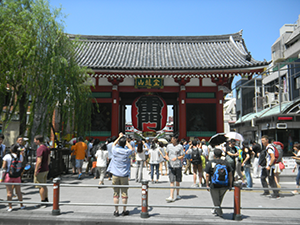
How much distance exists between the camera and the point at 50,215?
5492mm

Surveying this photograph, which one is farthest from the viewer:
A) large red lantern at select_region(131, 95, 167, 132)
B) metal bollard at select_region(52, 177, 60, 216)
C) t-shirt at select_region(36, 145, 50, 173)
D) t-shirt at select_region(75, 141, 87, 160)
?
large red lantern at select_region(131, 95, 167, 132)

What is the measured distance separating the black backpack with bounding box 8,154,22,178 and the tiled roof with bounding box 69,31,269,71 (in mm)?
10095

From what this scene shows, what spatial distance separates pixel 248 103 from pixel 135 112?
81.1 feet

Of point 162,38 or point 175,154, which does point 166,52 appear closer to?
point 162,38

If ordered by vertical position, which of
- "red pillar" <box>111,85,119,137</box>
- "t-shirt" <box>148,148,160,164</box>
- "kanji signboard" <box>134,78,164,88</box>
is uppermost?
"kanji signboard" <box>134,78,164,88</box>

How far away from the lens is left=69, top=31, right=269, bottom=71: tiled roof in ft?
55.1

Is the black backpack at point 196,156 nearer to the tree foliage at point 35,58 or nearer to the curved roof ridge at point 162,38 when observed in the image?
the tree foliage at point 35,58

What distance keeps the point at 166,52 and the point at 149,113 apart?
247 inches

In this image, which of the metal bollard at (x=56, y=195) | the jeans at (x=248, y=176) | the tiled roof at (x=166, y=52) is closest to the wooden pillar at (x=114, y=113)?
the tiled roof at (x=166, y=52)

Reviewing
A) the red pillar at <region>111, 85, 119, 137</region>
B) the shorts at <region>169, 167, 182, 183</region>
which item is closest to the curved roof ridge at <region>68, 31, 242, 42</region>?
the red pillar at <region>111, 85, 119, 137</region>

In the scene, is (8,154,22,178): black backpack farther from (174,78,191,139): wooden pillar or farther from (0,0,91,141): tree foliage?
(174,78,191,139): wooden pillar

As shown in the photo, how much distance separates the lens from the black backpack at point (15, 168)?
6.04 metres

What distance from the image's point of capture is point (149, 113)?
17.2 meters

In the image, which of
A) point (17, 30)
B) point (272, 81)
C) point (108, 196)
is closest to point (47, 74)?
point (17, 30)
